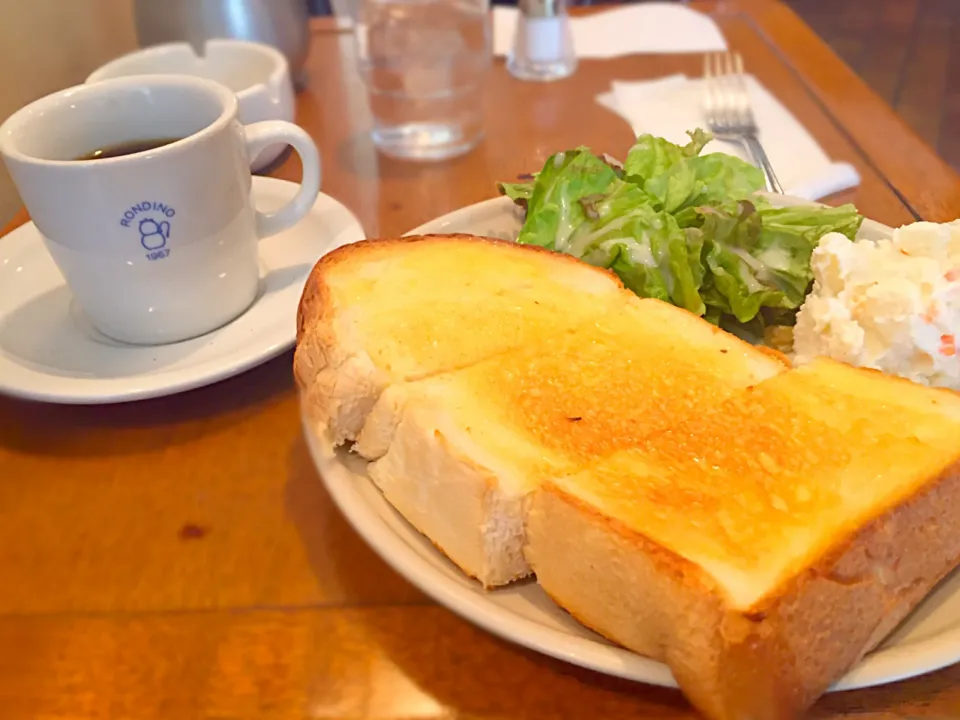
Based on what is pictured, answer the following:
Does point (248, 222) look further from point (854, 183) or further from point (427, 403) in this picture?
point (854, 183)

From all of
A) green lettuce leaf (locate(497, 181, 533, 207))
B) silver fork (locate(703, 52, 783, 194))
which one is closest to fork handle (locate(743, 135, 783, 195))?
silver fork (locate(703, 52, 783, 194))

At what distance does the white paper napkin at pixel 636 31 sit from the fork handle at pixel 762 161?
536mm

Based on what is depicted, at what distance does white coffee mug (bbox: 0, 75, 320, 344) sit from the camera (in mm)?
918

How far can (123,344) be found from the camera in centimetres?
106

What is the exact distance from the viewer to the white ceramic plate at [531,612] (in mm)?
605

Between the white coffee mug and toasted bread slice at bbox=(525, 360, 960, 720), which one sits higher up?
the white coffee mug

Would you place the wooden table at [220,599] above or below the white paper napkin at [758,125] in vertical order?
below

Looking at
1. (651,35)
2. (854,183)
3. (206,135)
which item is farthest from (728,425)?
(651,35)

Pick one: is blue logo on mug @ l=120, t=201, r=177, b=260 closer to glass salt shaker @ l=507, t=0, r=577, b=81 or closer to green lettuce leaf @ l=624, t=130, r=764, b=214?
green lettuce leaf @ l=624, t=130, r=764, b=214

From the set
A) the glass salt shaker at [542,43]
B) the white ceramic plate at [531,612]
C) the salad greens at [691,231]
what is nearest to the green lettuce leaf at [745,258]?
the salad greens at [691,231]

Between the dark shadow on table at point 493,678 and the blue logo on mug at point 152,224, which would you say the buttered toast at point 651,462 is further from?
the blue logo on mug at point 152,224

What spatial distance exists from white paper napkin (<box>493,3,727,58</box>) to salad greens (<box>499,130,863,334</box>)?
917 millimetres

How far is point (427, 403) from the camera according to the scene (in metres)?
0.78

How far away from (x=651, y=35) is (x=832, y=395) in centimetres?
153
